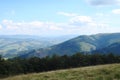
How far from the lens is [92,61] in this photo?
107 m

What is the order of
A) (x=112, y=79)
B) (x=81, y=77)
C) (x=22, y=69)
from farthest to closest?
(x=22, y=69) → (x=81, y=77) → (x=112, y=79)

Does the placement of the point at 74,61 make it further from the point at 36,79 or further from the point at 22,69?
the point at 36,79

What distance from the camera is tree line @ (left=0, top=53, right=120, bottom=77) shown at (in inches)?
3408

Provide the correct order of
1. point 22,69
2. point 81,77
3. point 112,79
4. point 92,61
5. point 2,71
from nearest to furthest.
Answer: point 112,79 < point 81,77 < point 2,71 < point 22,69 < point 92,61

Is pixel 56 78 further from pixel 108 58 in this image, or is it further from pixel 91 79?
pixel 108 58

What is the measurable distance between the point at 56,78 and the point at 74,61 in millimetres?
87058

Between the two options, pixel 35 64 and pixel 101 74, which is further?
pixel 35 64

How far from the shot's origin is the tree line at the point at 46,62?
284 feet

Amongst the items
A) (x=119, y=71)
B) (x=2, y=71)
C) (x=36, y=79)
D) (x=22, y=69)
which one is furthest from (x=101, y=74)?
(x=22, y=69)

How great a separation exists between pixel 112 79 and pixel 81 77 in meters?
2.76

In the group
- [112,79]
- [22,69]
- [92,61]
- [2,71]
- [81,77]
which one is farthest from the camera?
[92,61]

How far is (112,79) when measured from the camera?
64.5 ft

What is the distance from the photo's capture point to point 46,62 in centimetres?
9825

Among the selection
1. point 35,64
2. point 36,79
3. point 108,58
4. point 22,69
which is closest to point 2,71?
point 22,69
